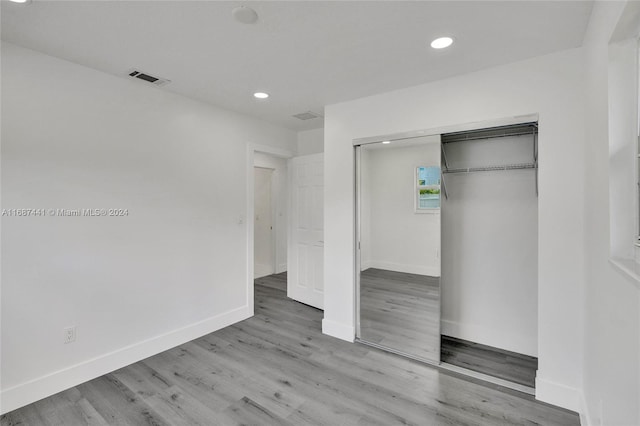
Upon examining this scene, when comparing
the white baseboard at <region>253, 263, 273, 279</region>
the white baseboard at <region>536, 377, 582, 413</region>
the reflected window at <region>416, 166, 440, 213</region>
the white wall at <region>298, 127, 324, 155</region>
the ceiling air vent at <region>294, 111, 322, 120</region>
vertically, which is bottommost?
the white baseboard at <region>536, 377, 582, 413</region>

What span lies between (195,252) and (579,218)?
3471 mm

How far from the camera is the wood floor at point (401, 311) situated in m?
2.90

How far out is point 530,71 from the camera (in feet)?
7.62

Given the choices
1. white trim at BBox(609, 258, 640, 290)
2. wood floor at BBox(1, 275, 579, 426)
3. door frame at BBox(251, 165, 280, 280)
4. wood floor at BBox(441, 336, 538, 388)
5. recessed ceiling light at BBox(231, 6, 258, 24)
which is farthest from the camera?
door frame at BBox(251, 165, 280, 280)

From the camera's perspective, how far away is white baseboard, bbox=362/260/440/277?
2918 millimetres

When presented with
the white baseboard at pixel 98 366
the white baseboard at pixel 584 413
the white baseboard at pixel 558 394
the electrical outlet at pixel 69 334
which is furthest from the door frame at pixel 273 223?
the white baseboard at pixel 584 413

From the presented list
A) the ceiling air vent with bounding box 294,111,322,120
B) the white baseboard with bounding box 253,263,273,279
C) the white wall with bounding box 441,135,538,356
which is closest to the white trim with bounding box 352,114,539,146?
the white wall with bounding box 441,135,538,356

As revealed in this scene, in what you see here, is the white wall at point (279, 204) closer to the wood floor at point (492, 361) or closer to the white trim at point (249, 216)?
the white trim at point (249, 216)

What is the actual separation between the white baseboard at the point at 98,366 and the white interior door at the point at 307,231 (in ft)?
4.13

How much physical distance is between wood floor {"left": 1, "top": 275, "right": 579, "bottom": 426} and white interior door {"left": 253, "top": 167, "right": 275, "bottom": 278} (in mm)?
3139

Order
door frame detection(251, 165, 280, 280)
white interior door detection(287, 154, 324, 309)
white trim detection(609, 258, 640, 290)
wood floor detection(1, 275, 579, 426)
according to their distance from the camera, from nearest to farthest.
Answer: white trim detection(609, 258, 640, 290)
wood floor detection(1, 275, 579, 426)
white interior door detection(287, 154, 324, 309)
door frame detection(251, 165, 280, 280)

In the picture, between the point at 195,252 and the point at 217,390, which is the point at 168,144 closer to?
the point at 195,252

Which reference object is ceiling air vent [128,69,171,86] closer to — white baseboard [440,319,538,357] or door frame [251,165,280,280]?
door frame [251,165,280,280]

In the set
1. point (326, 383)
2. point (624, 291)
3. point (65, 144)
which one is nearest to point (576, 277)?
point (624, 291)
